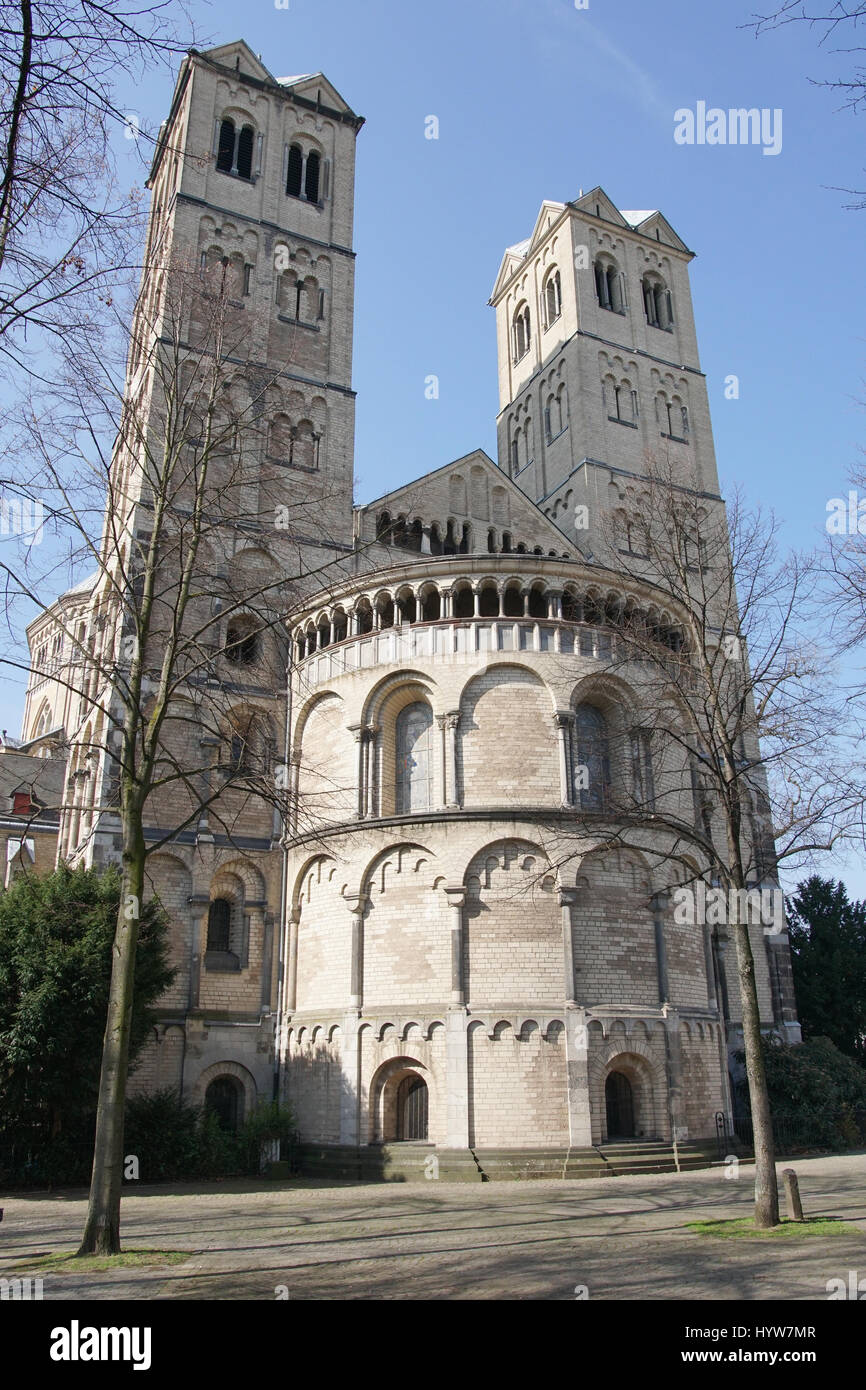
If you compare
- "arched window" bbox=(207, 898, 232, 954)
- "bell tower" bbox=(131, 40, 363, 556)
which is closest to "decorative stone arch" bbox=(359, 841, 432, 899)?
"arched window" bbox=(207, 898, 232, 954)

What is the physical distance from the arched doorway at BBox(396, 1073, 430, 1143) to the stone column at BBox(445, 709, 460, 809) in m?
6.13

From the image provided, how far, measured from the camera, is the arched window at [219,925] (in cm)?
2655

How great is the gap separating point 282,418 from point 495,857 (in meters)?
18.8

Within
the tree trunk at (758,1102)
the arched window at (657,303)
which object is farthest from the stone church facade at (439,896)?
the arched window at (657,303)

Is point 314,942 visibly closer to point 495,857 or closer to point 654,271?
point 495,857

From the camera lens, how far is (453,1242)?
12859 mm

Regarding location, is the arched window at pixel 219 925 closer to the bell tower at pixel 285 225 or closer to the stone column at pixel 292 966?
the stone column at pixel 292 966

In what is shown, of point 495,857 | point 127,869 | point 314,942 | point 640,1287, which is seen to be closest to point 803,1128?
point 495,857

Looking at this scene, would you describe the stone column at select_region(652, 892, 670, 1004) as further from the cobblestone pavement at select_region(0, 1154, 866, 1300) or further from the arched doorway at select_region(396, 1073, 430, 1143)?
the arched doorway at select_region(396, 1073, 430, 1143)

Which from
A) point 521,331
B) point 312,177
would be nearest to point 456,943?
point 312,177

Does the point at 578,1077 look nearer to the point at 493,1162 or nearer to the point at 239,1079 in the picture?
the point at 493,1162

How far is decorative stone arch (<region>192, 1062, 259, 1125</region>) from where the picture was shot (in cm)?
2467

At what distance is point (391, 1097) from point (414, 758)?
7741 millimetres
